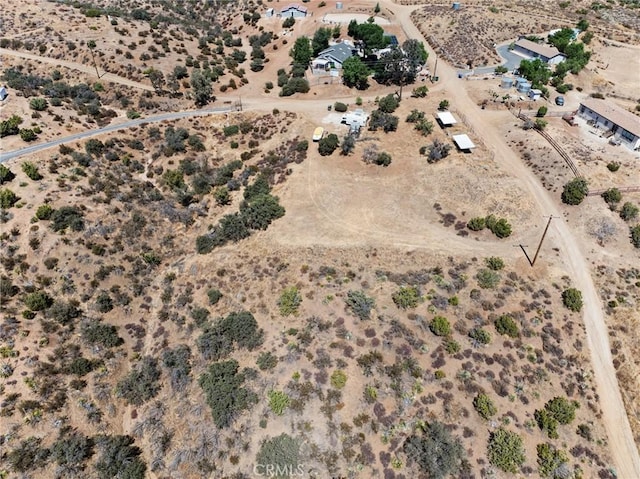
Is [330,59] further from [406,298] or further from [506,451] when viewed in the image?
[506,451]

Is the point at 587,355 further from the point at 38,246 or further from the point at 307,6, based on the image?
the point at 307,6

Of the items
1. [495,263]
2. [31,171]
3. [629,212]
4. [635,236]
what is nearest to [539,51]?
[629,212]

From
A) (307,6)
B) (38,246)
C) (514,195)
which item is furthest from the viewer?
(307,6)

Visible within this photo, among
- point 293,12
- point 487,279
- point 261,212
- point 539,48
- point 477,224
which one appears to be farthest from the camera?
point 293,12

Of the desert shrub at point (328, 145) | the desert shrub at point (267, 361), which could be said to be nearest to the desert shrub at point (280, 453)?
the desert shrub at point (267, 361)

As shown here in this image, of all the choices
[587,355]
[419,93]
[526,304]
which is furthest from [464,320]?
[419,93]

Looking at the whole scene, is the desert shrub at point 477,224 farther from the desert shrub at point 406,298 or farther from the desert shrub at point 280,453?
the desert shrub at point 280,453
